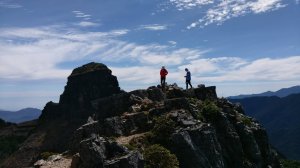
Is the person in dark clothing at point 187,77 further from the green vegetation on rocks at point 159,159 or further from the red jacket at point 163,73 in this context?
the green vegetation on rocks at point 159,159

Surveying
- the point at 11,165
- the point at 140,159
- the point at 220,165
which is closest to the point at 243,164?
the point at 220,165

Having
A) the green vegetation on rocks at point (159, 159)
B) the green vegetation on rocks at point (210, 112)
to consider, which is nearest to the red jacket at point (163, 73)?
the green vegetation on rocks at point (210, 112)

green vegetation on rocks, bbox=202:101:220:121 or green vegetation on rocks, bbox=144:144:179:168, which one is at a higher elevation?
green vegetation on rocks, bbox=202:101:220:121

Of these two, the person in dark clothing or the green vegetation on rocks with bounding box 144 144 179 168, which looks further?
the person in dark clothing

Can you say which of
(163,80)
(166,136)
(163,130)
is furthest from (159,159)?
(163,80)

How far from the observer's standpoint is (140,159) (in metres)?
36.7

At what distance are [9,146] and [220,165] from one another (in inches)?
6590

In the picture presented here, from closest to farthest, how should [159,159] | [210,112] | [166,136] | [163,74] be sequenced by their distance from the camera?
[159,159] < [166,136] < [210,112] < [163,74]

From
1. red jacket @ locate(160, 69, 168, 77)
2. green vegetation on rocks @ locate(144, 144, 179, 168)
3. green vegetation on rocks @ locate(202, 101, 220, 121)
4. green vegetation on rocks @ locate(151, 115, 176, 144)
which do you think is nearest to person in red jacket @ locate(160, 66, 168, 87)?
red jacket @ locate(160, 69, 168, 77)

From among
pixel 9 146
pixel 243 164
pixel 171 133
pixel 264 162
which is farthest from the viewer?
pixel 9 146

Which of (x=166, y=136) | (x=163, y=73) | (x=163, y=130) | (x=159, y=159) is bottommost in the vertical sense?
(x=159, y=159)

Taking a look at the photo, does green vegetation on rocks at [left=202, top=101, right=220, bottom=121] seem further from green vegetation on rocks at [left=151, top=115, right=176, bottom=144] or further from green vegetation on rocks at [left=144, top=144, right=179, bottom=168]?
green vegetation on rocks at [left=144, top=144, right=179, bottom=168]

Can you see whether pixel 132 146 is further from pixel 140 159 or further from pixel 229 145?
pixel 229 145

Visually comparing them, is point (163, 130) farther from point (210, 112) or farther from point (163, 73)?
point (163, 73)
